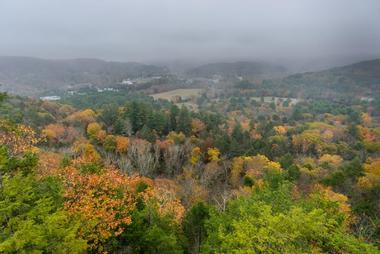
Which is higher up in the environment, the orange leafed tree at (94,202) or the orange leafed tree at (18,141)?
the orange leafed tree at (18,141)

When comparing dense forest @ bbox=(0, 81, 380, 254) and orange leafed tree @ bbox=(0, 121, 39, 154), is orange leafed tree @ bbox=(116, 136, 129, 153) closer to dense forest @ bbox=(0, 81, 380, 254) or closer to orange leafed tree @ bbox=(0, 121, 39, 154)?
dense forest @ bbox=(0, 81, 380, 254)

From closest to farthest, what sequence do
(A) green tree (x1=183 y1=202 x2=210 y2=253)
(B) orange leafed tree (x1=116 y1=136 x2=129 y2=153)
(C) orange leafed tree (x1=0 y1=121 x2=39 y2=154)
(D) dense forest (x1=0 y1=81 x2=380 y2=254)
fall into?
(D) dense forest (x1=0 y1=81 x2=380 y2=254) < (C) orange leafed tree (x1=0 y1=121 x2=39 y2=154) < (A) green tree (x1=183 y1=202 x2=210 y2=253) < (B) orange leafed tree (x1=116 y1=136 x2=129 y2=153)

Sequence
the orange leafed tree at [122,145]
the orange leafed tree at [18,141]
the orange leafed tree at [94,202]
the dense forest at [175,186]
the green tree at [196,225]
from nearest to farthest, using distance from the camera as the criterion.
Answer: the dense forest at [175,186]
the orange leafed tree at [94,202]
the orange leafed tree at [18,141]
the green tree at [196,225]
the orange leafed tree at [122,145]

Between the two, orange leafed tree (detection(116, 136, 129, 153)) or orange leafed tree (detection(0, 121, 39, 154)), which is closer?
orange leafed tree (detection(0, 121, 39, 154))

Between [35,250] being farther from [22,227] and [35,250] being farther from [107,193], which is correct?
[107,193]

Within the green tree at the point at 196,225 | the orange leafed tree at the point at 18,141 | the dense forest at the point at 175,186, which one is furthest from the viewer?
the green tree at the point at 196,225

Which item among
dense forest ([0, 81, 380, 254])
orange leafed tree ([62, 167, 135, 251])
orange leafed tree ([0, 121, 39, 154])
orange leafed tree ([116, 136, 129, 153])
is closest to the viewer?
dense forest ([0, 81, 380, 254])

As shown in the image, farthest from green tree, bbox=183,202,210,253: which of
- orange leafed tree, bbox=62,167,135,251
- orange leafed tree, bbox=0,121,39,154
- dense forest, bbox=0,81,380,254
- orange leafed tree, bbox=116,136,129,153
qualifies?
orange leafed tree, bbox=116,136,129,153

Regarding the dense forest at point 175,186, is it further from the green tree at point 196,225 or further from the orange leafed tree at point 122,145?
the orange leafed tree at point 122,145

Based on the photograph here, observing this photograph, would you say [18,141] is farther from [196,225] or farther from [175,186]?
[175,186]

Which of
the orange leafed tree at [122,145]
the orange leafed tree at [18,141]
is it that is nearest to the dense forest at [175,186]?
the orange leafed tree at [18,141]
